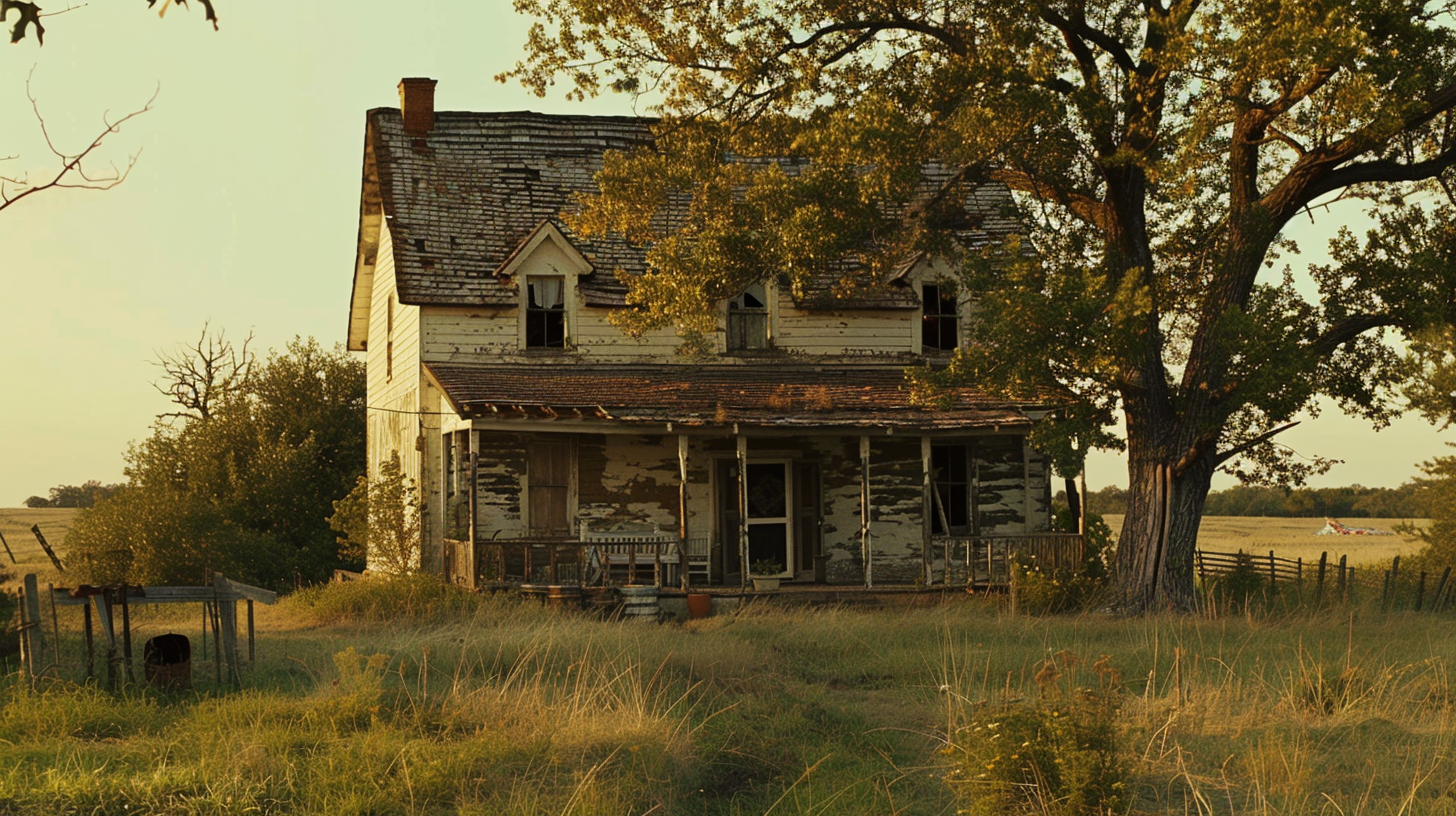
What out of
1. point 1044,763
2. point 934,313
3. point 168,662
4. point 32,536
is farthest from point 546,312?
point 32,536

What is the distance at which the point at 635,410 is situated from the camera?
66.9 feet

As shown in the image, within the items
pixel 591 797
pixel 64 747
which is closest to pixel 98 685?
pixel 64 747

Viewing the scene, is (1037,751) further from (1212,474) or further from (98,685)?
(1212,474)

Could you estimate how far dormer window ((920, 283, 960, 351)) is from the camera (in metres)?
24.3

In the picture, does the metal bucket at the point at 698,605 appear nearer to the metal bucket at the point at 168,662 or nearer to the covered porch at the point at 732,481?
the covered porch at the point at 732,481

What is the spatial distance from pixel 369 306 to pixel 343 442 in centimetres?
387

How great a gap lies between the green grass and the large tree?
4389mm

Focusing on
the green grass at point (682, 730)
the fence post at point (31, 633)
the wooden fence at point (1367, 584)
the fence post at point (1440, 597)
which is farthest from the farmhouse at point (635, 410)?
the fence post at point (31, 633)

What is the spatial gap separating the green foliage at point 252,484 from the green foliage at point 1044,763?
2058 centimetres

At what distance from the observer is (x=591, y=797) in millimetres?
8398

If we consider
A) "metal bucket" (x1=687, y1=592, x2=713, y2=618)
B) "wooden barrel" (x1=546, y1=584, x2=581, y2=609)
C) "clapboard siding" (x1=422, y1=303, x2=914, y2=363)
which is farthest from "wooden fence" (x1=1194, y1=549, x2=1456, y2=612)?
"wooden barrel" (x1=546, y1=584, x2=581, y2=609)

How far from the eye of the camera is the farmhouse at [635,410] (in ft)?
68.6

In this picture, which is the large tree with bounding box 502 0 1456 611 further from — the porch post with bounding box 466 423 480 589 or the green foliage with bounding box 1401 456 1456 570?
the green foliage with bounding box 1401 456 1456 570

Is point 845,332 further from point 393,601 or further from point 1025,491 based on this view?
point 393,601
